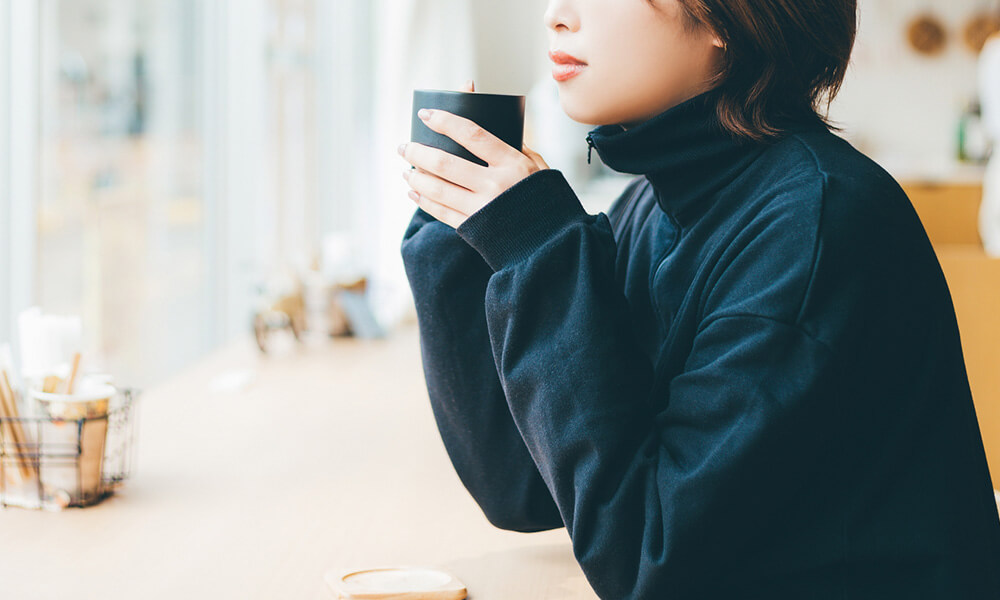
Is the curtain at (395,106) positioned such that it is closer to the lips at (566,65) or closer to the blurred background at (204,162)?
the blurred background at (204,162)

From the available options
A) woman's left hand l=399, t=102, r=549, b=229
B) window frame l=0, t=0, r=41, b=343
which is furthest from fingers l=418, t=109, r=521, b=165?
window frame l=0, t=0, r=41, b=343

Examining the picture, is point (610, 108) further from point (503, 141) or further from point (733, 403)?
point (733, 403)

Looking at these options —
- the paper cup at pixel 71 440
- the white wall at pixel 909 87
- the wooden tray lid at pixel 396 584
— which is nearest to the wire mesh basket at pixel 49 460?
the paper cup at pixel 71 440

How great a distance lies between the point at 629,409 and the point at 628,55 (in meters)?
0.26

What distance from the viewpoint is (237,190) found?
235cm

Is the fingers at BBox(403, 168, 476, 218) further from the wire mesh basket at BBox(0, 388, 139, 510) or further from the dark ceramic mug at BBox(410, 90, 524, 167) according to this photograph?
the wire mesh basket at BBox(0, 388, 139, 510)

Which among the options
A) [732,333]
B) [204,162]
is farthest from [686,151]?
[204,162]

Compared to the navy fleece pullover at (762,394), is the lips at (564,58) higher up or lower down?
higher up

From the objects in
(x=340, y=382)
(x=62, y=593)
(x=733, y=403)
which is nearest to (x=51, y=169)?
(x=340, y=382)

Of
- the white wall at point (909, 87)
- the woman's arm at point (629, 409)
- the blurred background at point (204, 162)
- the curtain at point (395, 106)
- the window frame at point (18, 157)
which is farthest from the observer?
the white wall at point (909, 87)

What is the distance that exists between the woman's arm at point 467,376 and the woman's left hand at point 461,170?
7 cm

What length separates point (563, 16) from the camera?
0.69m

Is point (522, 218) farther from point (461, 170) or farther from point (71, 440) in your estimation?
point (71, 440)

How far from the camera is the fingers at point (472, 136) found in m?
0.70
